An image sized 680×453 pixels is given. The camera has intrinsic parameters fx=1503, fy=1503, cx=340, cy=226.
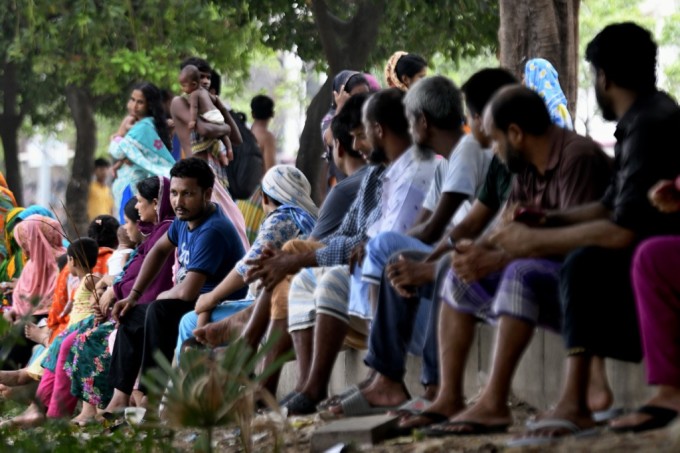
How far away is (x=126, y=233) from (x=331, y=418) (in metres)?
4.99

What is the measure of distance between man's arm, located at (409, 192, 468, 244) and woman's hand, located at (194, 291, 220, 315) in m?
2.20

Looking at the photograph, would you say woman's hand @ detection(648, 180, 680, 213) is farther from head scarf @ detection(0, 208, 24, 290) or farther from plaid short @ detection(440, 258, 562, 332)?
head scarf @ detection(0, 208, 24, 290)

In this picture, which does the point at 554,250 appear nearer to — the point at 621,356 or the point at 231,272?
the point at 621,356

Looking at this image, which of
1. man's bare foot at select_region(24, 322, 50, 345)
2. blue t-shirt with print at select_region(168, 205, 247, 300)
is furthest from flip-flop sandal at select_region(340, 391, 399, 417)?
man's bare foot at select_region(24, 322, 50, 345)

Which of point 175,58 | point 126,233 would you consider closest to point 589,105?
point 175,58

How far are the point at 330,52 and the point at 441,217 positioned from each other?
919 cm

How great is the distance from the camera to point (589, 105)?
3516 centimetres

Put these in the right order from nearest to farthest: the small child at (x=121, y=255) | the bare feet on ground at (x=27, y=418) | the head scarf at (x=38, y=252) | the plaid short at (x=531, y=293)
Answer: the plaid short at (x=531, y=293) < the bare feet on ground at (x=27, y=418) < the small child at (x=121, y=255) < the head scarf at (x=38, y=252)

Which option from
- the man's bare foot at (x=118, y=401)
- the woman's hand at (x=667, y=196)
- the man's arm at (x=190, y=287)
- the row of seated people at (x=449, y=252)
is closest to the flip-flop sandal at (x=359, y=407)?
the row of seated people at (x=449, y=252)

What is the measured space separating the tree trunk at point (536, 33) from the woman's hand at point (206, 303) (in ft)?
10.0

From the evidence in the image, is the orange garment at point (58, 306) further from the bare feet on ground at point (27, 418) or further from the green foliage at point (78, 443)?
the green foliage at point (78, 443)

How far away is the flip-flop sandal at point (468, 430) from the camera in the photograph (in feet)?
19.1

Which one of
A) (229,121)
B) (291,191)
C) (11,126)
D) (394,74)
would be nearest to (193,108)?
(229,121)

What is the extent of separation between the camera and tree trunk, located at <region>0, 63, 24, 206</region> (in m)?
22.1
